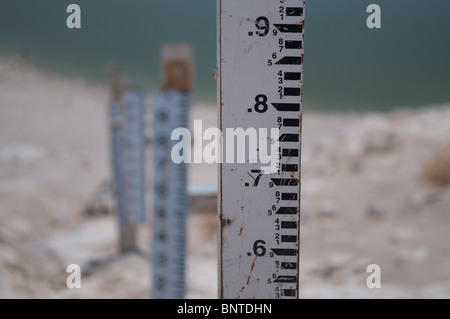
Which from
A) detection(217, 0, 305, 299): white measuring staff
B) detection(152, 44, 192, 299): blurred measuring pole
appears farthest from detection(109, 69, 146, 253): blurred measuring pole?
detection(217, 0, 305, 299): white measuring staff

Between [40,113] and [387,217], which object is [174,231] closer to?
[387,217]

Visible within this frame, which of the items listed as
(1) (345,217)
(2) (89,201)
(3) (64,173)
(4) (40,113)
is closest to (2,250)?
(2) (89,201)

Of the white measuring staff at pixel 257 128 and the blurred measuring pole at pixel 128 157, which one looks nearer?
the white measuring staff at pixel 257 128

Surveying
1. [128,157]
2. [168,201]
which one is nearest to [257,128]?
[168,201]

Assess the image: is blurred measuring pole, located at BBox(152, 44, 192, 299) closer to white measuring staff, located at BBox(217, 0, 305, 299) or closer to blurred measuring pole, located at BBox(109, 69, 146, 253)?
blurred measuring pole, located at BBox(109, 69, 146, 253)

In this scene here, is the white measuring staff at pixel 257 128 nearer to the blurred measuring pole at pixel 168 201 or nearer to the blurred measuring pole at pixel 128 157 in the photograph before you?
the blurred measuring pole at pixel 168 201

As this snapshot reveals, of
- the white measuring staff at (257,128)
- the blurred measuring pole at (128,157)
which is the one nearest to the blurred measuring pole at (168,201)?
the blurred measuring pole at (128,157)

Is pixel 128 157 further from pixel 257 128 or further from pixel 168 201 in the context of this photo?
pixel 257 128
